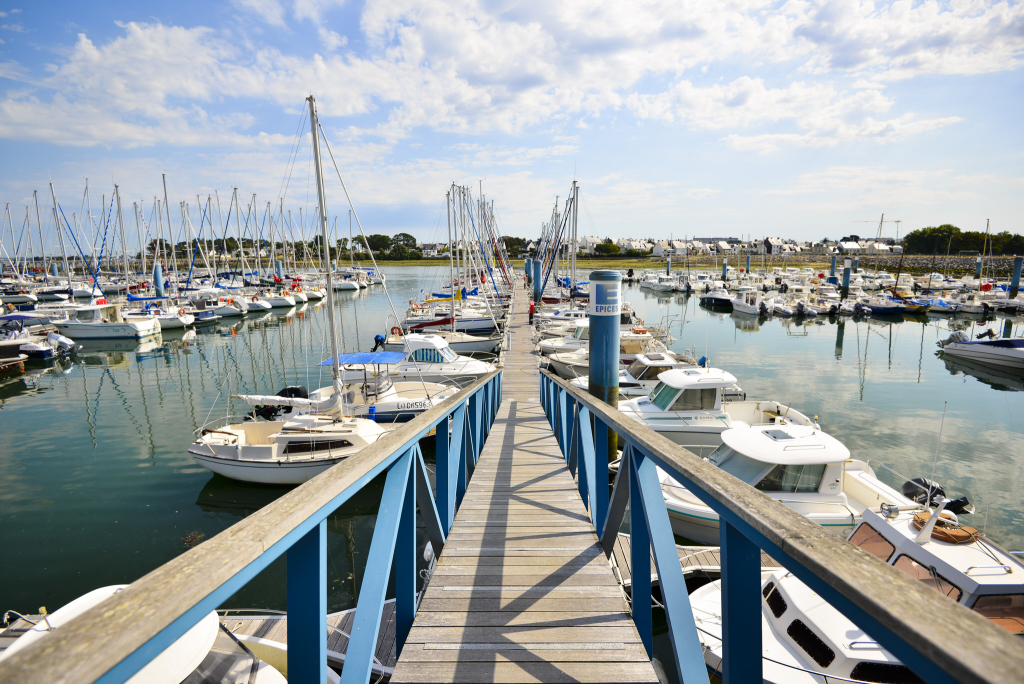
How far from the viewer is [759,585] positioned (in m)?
1.59

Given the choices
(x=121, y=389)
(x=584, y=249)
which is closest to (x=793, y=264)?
(x=584, y=249)

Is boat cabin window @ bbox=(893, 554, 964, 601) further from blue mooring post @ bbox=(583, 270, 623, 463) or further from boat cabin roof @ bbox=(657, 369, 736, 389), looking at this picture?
boat cabin roof @ bbox=(657, 369, 736, 389)

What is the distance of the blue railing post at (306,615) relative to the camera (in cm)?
155

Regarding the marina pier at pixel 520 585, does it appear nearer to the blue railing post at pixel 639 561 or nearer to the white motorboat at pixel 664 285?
the blue railing post at pixel 639 561

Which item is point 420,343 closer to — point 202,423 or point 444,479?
point 202,423

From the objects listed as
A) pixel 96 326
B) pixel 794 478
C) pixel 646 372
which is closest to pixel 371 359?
pixel 646 372

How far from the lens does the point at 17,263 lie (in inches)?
2438

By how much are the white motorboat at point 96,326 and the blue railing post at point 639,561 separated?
123ft

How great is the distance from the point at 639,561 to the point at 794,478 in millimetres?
6877

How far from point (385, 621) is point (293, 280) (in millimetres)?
59184

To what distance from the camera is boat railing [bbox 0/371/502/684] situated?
0.85 m

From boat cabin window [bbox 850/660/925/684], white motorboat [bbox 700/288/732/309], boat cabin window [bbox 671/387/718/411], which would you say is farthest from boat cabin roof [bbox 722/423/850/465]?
white motorboat [bbox 700/288/732/309]

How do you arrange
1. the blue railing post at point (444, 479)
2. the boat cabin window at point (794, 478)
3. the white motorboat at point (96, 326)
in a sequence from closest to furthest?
the blue railing post at point (444, 479) → the boat cabin window at point (794, 478) → the white motorboat at point (96, 326)

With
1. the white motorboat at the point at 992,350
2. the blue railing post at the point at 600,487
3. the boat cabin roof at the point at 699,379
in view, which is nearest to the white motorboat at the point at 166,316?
the boat cabin roof at the point at 699,379
